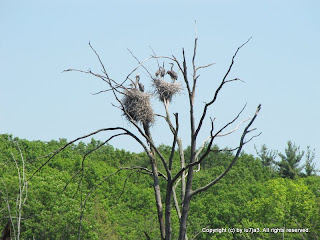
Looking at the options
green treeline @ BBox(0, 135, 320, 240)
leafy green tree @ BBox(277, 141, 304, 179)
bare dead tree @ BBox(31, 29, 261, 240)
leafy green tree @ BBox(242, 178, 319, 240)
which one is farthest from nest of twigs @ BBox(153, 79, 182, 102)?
leafy green tree @ BBox(277, 141, 304, 179)

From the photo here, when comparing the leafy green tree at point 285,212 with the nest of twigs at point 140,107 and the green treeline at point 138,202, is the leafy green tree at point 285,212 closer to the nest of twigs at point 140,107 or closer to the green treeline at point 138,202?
the green treeline at point 138,202

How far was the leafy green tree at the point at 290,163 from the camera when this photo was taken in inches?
3228

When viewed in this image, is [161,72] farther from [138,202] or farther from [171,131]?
[138,202]

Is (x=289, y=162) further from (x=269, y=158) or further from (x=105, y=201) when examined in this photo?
(x=105, y=201)

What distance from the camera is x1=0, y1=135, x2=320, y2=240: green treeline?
156 ft

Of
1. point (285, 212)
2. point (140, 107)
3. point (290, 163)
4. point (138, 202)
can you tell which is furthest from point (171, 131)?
point (290, 163)

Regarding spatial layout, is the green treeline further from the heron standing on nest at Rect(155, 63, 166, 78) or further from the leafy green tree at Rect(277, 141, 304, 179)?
the heron standing on nest at Rect(155, 63, 166, 78)

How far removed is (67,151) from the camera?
81188 mm

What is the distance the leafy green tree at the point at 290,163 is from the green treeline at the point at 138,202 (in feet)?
0.39

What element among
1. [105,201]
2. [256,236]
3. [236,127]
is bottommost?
[236,127]

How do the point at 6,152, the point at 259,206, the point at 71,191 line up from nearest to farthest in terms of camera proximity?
the point at 71,191, the point at 259,206, the point at 6,152

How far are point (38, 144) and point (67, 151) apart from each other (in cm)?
395

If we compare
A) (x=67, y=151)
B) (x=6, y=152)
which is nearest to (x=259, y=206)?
(x=6, y=152)

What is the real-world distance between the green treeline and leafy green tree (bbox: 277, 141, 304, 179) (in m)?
0.12
